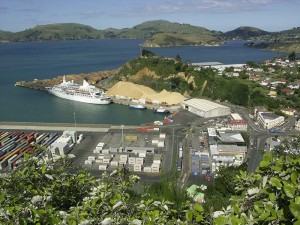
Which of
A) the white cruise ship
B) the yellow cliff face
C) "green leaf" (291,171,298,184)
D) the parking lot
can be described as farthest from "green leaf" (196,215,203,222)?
the white cruise ship

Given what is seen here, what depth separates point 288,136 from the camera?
10547 mm

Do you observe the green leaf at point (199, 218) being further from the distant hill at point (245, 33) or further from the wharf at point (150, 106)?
the distant hill at point (245, 33)

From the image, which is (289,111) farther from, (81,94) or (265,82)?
(81,94)

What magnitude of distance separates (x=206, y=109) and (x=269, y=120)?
8.33ft

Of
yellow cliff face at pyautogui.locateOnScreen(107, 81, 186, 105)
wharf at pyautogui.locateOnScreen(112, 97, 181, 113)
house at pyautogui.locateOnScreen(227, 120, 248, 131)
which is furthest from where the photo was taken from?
yellow cliff face at pyautogui.locateOnScreen(107, 81, 186, 105)

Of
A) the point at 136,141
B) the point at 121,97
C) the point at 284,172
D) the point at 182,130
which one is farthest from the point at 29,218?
the point at 121,97

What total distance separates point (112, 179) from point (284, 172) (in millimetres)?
1011

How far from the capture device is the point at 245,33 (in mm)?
84250

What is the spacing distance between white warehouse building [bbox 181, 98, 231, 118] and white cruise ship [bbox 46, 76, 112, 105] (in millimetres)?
4371

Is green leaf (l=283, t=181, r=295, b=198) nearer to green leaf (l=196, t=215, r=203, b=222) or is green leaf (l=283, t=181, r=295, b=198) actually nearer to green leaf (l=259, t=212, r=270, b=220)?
green leaf (l=259, t=212, r=270, b=220)

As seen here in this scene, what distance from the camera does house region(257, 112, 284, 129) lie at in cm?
1124

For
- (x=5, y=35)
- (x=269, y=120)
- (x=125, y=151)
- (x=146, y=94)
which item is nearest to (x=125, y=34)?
(x=5, y=35)

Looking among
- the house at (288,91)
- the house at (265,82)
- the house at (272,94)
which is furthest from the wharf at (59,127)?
the house at (265,82)

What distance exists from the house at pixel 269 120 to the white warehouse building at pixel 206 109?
147 cm
